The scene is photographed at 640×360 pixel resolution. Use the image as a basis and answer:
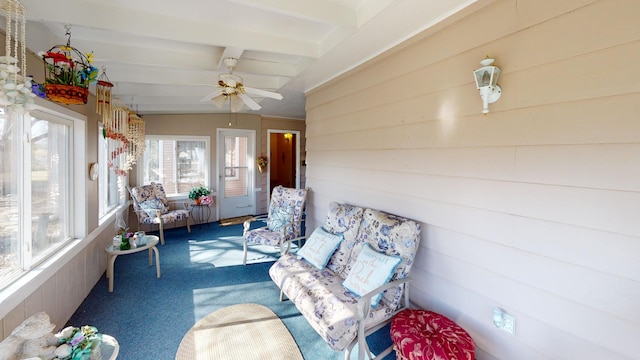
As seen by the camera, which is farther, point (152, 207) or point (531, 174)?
point (152, 207)

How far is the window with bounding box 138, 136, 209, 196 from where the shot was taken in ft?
18.1

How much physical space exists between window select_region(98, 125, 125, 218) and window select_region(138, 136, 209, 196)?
69 cm

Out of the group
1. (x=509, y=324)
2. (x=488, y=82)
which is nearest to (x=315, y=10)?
(x=488, y=82)

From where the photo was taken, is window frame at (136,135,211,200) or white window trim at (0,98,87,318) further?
window frame at (136,135,211,200)

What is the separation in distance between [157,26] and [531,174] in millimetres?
2763

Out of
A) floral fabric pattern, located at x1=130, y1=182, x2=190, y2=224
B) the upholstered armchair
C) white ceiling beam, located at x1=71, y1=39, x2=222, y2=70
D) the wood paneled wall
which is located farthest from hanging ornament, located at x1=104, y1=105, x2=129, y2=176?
the wood paneled wall

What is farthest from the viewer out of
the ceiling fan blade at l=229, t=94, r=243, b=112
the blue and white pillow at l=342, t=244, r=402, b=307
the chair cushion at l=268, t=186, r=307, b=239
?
the chair cushion at l=268, t=186, r=307, b=239

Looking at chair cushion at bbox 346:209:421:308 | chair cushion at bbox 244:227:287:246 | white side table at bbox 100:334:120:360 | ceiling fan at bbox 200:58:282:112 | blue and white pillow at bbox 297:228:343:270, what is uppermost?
ceiling fan at bbox 200:58:282:112

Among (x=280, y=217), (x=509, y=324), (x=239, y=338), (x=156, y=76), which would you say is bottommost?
(x=239, y=338)

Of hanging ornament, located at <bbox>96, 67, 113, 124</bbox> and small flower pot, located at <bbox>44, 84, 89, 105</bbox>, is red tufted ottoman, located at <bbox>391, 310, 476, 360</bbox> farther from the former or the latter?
hanging ornament, located at <bbox>96, 67, 113, 124</bbox>

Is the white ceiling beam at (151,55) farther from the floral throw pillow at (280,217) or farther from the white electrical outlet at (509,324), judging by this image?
the white electrical outlet at (509,324)

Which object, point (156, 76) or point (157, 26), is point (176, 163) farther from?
point (157, 26)

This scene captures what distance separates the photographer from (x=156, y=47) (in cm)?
274

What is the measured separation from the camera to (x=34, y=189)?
2229 millimetres
